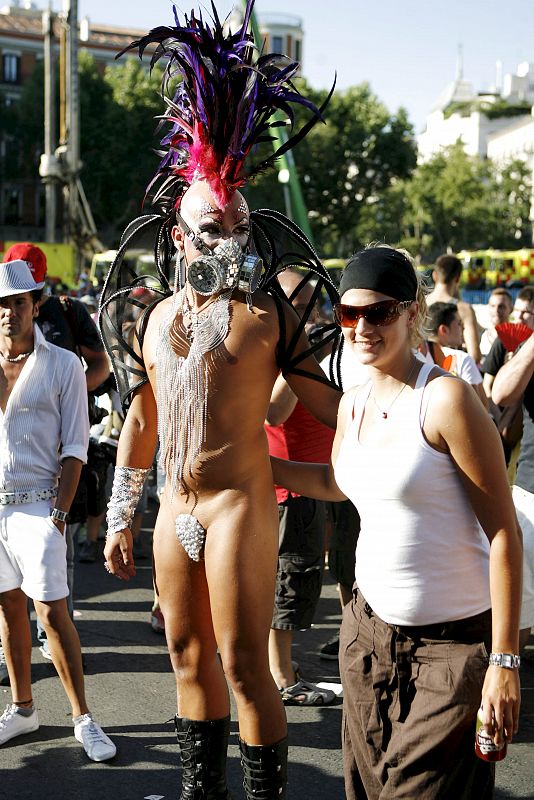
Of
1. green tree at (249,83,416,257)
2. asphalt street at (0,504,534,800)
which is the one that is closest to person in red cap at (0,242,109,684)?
asphalt street at (0,504,534,800)

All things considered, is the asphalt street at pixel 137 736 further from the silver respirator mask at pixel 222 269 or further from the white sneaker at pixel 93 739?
the silver respirator mask at pixel 222 269

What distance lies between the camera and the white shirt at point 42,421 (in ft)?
14.5

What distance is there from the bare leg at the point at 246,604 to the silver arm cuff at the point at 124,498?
18.1 inches

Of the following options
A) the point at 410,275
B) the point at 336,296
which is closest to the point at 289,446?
the point at 336,296

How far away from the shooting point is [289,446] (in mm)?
4988

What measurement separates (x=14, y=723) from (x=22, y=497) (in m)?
0.97

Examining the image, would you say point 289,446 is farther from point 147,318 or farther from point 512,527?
point 512,527

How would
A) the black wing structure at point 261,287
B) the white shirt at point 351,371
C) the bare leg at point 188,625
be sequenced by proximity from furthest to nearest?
the white shirt at point 351,371, the black wing structure at point 261,287, the bare leg at point 188,625

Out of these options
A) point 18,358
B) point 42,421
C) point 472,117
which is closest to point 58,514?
point 42,421

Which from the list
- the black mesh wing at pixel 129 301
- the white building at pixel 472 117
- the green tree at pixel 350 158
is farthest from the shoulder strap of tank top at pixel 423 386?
the white building at pixel 472 117

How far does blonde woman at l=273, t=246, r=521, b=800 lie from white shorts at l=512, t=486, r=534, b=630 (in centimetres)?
219

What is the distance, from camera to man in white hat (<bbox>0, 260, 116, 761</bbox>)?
169 inches

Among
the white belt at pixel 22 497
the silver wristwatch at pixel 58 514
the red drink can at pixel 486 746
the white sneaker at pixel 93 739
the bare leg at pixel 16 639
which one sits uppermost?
the red drink can at pixel 486 746

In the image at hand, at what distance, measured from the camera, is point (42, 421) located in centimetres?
446
